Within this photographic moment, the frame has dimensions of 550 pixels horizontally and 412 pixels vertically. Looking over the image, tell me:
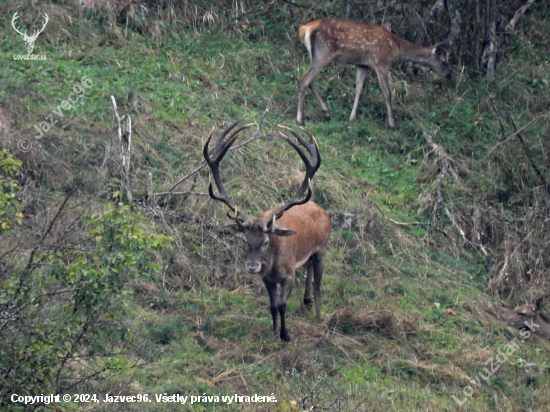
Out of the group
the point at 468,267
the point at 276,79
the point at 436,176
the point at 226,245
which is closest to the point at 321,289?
the point at 226,245

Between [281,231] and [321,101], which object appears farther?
[321,101]

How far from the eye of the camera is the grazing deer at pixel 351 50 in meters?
13.3

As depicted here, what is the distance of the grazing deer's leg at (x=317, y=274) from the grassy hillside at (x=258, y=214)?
231mm

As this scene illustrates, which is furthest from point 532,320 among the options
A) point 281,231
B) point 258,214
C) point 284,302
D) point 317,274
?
point 258,214

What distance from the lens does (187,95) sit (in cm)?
1307

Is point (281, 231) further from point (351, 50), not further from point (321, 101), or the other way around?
point (351, 50)

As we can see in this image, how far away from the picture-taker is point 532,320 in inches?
384

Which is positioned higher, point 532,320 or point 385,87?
point 385,87

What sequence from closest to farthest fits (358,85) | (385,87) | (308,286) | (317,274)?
(317,274)
(308,286)
(385,87)
(358,85)

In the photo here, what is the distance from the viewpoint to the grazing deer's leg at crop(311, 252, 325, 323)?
9.40 meters

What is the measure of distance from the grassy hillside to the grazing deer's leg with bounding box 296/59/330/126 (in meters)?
0.26

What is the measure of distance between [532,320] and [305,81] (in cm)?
556

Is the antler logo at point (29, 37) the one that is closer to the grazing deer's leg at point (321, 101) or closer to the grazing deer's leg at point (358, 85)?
the grazing deer's leg at point (321, 101)

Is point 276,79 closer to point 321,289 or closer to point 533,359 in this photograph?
point 321,289
